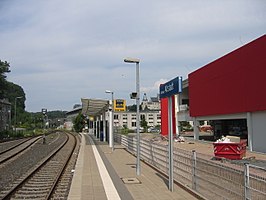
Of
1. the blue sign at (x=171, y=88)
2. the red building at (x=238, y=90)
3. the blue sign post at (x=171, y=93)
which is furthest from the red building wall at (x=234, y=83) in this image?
the blue sign post at (x=171, y=93)

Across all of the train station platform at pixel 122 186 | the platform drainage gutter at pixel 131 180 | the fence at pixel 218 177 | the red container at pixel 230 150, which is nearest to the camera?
the fence at pixel 218 177

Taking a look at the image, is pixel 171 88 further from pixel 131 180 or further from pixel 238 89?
pixel 238 89

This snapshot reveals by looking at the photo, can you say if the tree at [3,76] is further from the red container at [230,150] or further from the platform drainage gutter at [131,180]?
the platform drainage gutter at [131,180]

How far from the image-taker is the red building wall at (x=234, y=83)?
25406 mm

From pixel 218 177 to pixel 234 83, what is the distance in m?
23.9

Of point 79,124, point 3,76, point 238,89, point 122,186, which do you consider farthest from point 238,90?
point 79,124

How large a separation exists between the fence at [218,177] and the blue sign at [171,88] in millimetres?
1684

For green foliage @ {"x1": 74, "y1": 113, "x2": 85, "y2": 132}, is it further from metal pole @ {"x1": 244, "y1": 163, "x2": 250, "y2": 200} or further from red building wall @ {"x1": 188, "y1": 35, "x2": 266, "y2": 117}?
metal pole @ {"x1": 244, "y1": 163, "x2": 250, "y2": 200}

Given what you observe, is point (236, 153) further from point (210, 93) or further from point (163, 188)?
point (210, 93)

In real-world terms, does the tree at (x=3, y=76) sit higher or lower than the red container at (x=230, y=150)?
higher

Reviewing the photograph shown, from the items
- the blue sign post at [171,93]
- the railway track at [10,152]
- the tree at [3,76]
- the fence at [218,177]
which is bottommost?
the railway track at [10,152]

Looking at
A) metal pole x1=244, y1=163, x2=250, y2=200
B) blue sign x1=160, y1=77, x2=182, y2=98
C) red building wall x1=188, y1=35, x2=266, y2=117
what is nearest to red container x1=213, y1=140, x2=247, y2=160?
red building wall x1=188, y1=35, x2=266, y2=117

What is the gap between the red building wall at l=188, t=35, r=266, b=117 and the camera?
25406mm

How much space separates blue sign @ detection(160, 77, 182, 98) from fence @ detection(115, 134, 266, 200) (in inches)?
66.3
